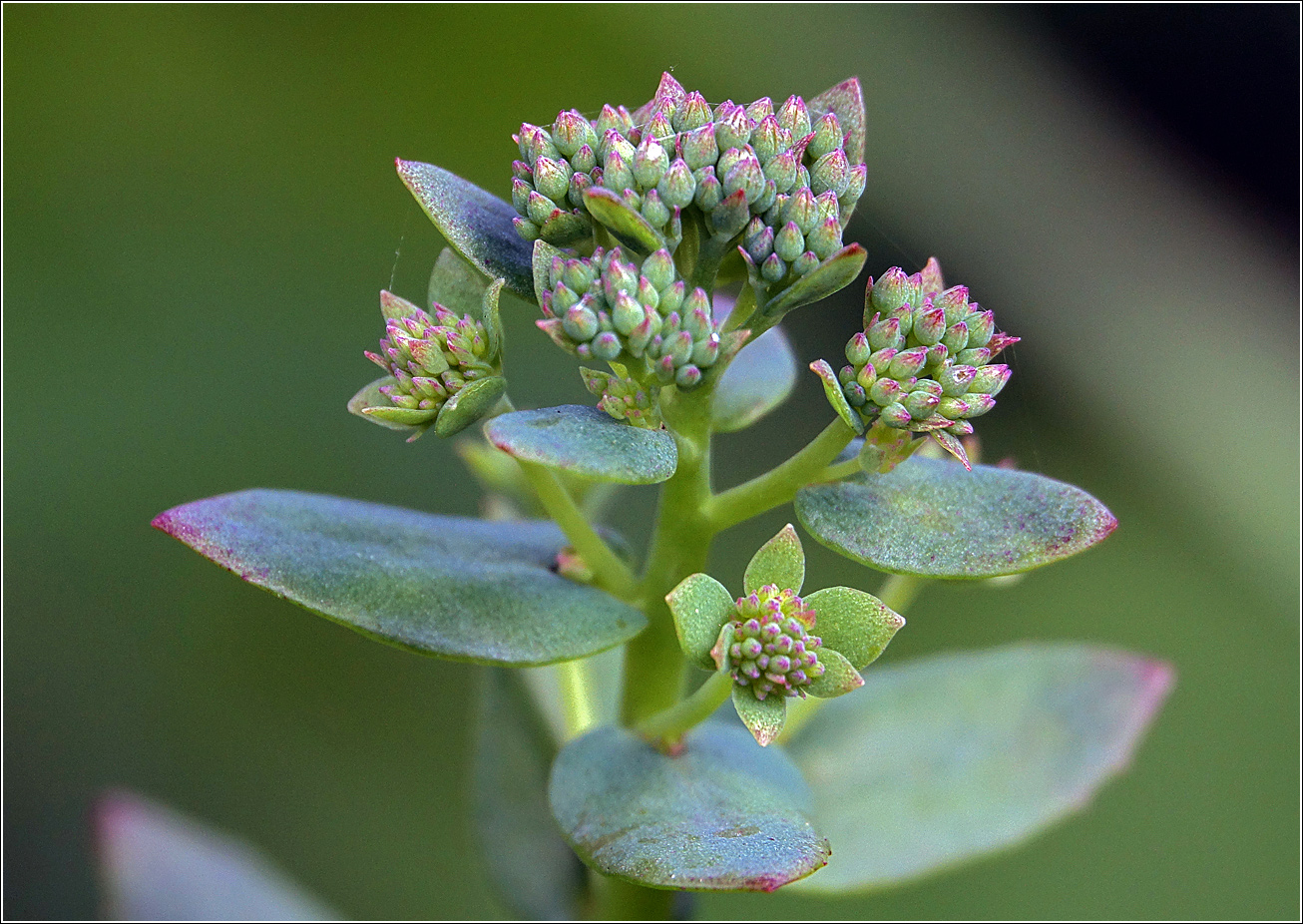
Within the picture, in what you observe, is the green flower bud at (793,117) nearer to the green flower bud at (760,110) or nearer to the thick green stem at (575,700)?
the green flower bud at (760,110)

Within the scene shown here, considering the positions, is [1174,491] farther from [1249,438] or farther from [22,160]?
[22,160]

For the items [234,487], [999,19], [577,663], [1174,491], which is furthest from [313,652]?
[999,19]

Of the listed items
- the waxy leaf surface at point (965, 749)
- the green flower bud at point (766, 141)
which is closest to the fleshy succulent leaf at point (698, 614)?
the green flower bud at point (766, 141)

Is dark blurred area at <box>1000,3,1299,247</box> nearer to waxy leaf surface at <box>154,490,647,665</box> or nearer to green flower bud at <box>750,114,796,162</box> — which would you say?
green flower bud at <box>750,114,796,162</box>

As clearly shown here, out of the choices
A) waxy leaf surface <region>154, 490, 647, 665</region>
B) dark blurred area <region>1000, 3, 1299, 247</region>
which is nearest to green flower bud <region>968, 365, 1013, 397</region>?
waxy leaf surface <region>154, 490, 647, 665</region>

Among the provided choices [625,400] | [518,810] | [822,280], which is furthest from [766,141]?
[518,810]
